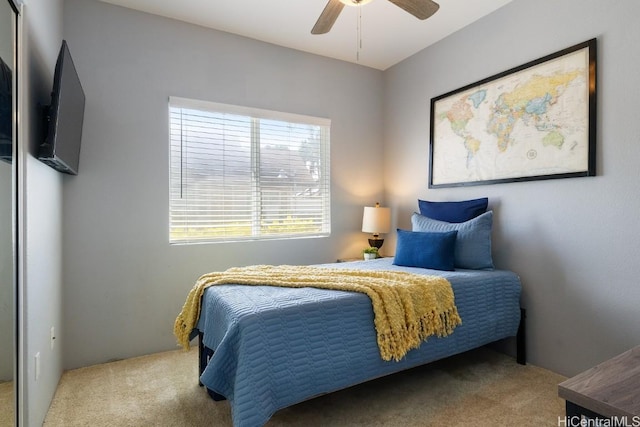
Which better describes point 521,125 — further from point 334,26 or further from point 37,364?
point 37,364

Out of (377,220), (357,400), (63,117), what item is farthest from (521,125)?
(63,117)

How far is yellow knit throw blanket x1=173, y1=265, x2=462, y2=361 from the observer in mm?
1844

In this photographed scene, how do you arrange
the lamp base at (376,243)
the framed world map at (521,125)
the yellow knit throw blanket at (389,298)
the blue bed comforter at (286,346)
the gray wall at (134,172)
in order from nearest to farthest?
the blue bed comforter at (286,346) → the yellow knit throw blanket at (389,298) → the framed world map at (521,125) → the gray wall at (134,172) → the lamp base at (376,243)

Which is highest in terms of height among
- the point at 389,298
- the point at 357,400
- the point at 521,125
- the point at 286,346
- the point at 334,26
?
the point at 334,26

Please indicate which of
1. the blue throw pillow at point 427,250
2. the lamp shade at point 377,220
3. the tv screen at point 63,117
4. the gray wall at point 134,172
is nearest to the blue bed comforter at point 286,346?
the blue throw pillow at point 427,250

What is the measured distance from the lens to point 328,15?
2049 mm

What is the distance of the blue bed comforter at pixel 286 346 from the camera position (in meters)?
1.49

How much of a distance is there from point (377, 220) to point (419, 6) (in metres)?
1.98

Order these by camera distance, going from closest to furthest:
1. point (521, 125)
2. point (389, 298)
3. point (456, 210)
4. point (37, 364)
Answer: point (37, 364)
point (389, 298)
point (521, 125)
point (456, 210)

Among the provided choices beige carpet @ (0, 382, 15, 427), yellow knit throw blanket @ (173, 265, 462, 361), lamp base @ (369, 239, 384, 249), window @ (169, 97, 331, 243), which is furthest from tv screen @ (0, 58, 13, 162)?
lamp base @ (369, 239, 384, 249)

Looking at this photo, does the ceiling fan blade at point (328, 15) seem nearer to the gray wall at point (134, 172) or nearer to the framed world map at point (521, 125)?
the gray wall at point (134, 172)

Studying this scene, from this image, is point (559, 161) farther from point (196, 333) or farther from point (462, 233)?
point (196, 333)

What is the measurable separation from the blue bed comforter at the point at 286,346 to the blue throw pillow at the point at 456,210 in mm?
986

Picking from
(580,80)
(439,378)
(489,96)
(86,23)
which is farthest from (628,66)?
(86,23)
